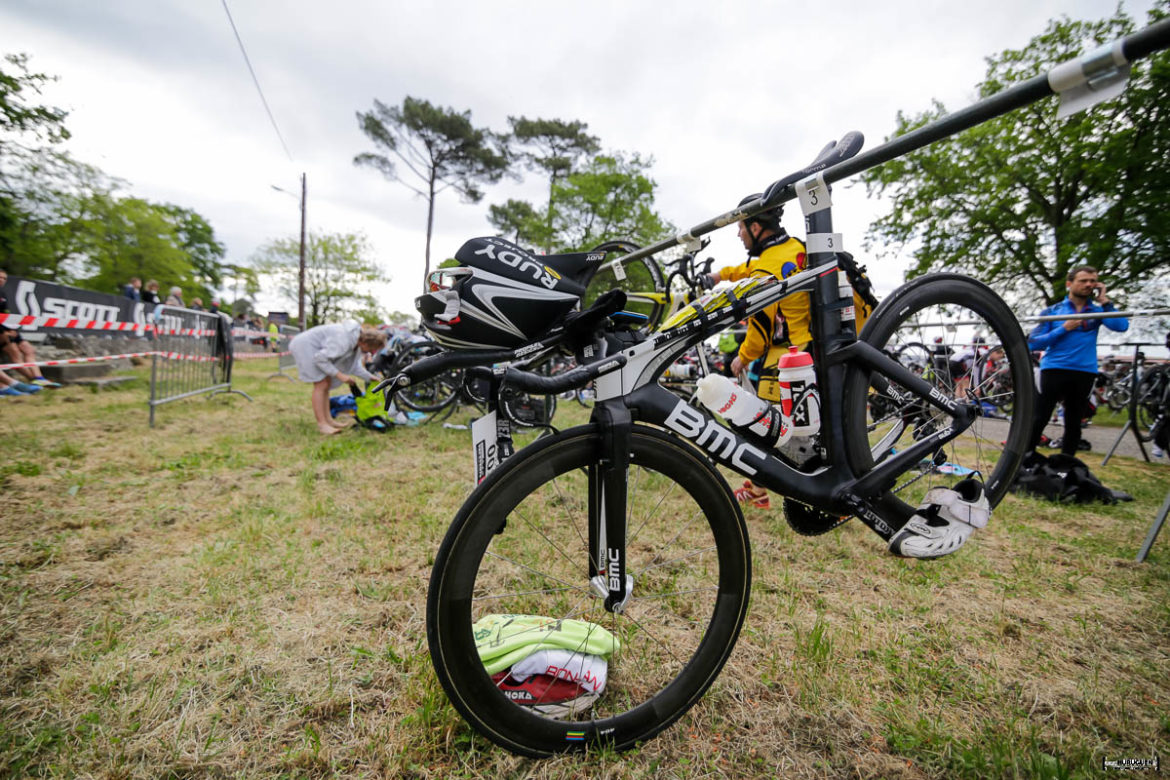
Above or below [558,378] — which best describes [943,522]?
below

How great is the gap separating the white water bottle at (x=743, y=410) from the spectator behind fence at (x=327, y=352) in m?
5.65

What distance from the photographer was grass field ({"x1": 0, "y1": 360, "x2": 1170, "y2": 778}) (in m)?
1.40

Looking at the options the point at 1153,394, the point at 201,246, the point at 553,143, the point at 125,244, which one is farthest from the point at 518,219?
the point at 201,246

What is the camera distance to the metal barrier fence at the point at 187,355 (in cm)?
634

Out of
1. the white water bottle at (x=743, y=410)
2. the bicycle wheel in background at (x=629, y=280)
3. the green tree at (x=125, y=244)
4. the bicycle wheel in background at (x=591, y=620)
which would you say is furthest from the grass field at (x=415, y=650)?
the green tree at (x=125, y=244)

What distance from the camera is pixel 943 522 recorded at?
1721 millimetres

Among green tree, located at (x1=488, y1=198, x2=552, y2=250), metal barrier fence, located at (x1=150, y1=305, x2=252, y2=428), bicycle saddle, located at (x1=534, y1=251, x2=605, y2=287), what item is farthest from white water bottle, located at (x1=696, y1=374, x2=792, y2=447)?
green tree, located at (x1=488, y1=198, x2=552, y2=250)

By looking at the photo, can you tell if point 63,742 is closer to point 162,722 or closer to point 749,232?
point 162,722

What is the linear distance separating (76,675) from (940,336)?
14.1 ft

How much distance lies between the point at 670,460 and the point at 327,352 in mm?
5932

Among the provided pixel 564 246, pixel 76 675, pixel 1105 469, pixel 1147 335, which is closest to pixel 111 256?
pixel 564 246

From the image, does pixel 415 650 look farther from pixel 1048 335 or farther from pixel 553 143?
pixel 553 143

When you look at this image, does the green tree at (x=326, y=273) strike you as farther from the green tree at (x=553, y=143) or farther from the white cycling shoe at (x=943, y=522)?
the white cycling shoe at (x=943, y=522)

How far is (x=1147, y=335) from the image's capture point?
12039 mm
